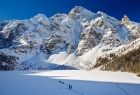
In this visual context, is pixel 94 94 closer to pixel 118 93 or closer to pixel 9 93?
A: pixel 118 93

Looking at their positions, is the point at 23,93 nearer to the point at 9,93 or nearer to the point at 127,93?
the point at 9,93

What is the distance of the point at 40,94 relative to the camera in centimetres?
5206

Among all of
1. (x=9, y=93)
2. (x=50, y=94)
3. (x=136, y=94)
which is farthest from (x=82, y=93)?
(x=9, y=93)

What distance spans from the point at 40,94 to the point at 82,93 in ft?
24.4

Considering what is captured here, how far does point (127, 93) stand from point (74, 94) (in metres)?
9.42

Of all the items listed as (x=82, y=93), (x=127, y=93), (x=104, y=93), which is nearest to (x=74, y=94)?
(x=82, y=93)

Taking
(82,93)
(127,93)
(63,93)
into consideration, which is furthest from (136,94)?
(63,93)

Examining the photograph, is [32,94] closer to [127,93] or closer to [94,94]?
[94,94]

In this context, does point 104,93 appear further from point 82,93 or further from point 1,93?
point 1,93

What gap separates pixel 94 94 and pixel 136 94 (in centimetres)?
719

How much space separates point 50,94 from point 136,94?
14650 mm

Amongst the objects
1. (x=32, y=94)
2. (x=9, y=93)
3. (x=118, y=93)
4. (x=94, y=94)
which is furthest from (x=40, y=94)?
(x=118, y=93)

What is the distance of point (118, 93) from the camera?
178ft

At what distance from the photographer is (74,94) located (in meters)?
53.0
